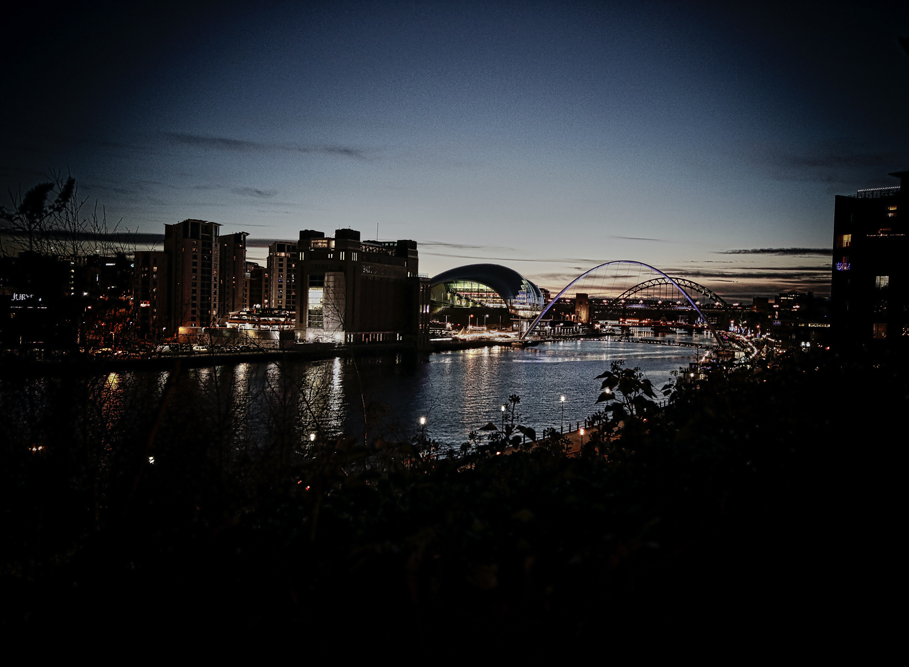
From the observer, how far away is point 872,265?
18797mm

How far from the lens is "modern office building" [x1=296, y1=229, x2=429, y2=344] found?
61.9 meters

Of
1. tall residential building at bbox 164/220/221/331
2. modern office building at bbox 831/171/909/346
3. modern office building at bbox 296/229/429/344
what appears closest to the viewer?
modern office building at bbox 831/171/909/346

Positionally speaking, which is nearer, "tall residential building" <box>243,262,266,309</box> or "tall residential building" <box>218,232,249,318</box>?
"tall residential building" <box>218,232,249,318</box>

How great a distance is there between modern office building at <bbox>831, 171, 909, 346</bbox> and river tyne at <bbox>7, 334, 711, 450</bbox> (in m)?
9.74

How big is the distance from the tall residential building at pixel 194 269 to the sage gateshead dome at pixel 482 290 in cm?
4348

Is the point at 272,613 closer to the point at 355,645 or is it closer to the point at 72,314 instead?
the point at 355,645

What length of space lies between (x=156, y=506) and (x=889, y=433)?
4.44 meters

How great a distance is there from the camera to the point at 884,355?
16.3 ft

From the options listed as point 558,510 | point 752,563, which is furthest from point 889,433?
point 558,510

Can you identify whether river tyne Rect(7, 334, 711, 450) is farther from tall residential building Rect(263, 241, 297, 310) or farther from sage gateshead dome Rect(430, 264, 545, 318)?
tall residential building Rect(263, 241, 297, 310)

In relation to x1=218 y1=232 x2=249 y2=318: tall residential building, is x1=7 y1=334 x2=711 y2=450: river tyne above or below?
below

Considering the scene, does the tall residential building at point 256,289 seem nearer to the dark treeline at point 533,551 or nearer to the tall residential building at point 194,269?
the tall residential building at point 194,269

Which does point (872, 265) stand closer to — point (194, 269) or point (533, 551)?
point (533, 551)

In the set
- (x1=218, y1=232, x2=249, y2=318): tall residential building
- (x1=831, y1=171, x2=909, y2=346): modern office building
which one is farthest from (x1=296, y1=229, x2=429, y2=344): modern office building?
(x1=831, y1=171, x2=909, y2=346): modern office building
